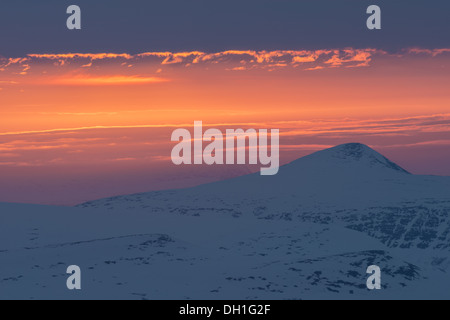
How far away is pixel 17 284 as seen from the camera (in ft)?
619
